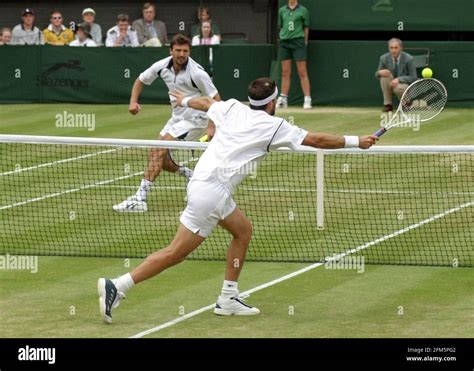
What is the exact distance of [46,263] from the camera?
14.4 metres

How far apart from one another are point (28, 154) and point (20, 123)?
344cm

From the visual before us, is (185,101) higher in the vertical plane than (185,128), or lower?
higher

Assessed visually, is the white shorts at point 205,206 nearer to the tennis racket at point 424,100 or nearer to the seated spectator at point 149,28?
the tennis racket at point 424,100

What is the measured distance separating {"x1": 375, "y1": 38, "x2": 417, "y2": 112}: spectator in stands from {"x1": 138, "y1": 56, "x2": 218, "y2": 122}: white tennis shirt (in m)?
8.64

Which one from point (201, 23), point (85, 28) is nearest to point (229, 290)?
point (201, 23)

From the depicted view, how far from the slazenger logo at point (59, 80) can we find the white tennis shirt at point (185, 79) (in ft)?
34.7

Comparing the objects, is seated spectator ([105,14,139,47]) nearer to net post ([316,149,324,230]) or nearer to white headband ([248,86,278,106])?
net post ([316,149,324,230])

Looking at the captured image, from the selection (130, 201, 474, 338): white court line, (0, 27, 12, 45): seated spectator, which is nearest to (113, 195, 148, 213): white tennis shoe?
(130, 201, 474, 338): white court line

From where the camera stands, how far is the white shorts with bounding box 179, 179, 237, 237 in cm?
1177

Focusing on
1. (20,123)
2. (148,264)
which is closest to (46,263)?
(148,264)

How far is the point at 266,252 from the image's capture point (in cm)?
1514

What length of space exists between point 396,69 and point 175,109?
9.17 m
